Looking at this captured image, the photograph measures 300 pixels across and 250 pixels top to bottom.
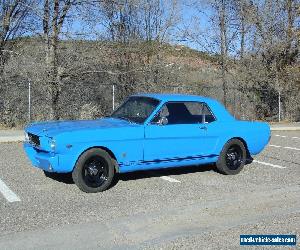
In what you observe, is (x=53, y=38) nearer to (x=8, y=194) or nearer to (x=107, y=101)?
(x=107, y=101)

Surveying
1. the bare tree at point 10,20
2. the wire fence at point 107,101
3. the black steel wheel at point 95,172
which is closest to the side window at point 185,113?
the black steel wheel at point 95,172

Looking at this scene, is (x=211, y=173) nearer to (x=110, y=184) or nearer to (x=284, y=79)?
(x=110, y=184)

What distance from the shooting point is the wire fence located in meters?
16.2

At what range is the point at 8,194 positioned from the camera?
6984 mm

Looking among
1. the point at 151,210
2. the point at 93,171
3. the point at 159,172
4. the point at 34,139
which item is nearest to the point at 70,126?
the point at 34,139

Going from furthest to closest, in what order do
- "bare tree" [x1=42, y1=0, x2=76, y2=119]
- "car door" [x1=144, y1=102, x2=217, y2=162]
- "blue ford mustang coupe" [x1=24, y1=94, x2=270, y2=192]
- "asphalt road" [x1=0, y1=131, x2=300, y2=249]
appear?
"bare tree" [x1=42, y1=0, x2=76, y2=119], "car door" [x1=144, y1=102, x2=217, y2=162], "blue ford mustang coupe" [x1=24, y1=94, x2=270, y2=192], "asphalt road" [x1=0, y1=131, x2=300, y2=249]

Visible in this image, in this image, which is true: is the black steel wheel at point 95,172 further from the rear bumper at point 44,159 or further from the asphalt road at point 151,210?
the rear bumper at point 44,159

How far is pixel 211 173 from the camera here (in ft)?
29.2

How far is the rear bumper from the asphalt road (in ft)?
1.38

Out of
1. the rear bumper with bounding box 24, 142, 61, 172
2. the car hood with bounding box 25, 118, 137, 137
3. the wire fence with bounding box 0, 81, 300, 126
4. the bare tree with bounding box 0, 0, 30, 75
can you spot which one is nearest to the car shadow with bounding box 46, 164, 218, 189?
the rear bumper with bounding box 24, 142, 61, 172

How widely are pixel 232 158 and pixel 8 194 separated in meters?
4.29

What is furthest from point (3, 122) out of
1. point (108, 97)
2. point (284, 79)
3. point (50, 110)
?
point (284, 79)

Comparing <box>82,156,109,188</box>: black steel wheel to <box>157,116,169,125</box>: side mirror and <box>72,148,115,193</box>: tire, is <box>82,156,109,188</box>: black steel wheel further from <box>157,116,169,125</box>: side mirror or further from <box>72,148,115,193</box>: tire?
<box>157,116,169,125</box>: side mirror

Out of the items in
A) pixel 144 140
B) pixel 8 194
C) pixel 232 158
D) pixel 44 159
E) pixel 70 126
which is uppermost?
pixel 70 126
